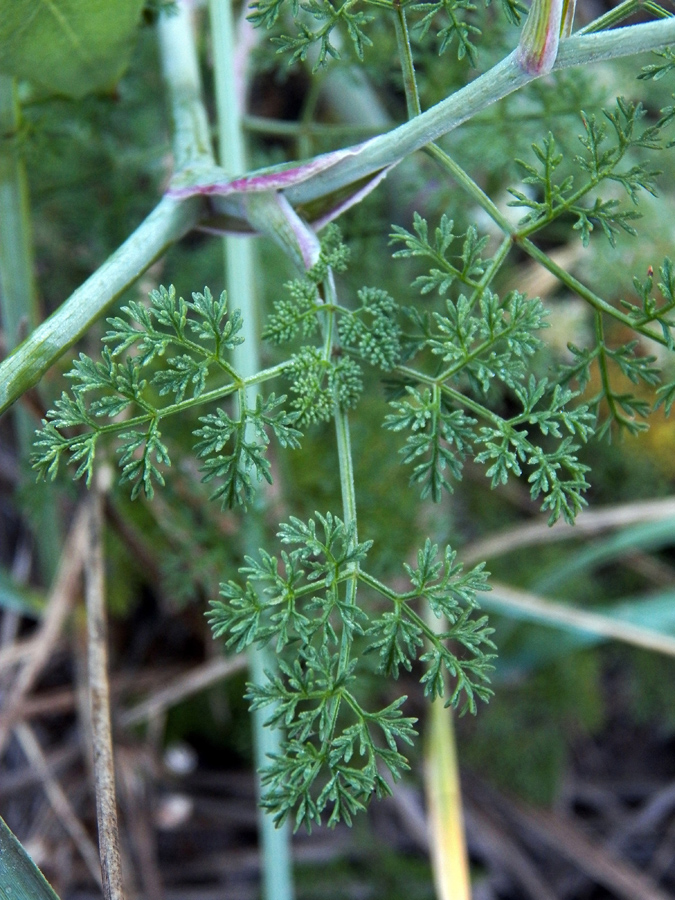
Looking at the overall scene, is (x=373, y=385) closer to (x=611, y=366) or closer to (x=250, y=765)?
(x=611, y=366)

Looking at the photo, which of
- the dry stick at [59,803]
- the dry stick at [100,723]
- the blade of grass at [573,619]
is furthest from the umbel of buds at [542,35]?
the dry stick at [59,803]

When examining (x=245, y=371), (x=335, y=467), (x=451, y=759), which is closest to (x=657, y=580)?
(x=451, y=759)

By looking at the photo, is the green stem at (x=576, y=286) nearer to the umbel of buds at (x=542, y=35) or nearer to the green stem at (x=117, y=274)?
the umbel of buds at (x=542, y=35)

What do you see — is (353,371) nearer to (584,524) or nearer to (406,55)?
(406,55)

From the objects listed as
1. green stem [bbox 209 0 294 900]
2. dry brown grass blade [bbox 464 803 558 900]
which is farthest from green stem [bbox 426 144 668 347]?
dry brown grass blade [bbox 464 803 558 900]

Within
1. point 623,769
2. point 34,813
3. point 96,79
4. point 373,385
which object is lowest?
point 623,769
